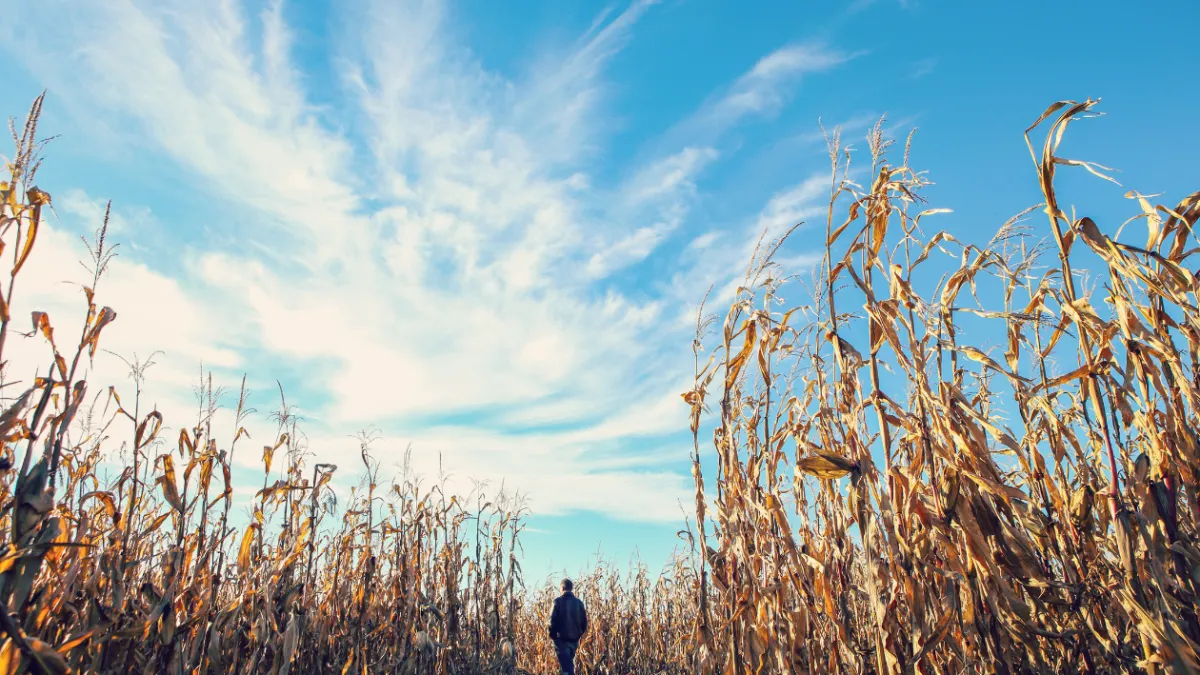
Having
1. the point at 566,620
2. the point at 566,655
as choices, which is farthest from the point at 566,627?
the point at 566,655

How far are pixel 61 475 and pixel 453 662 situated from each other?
350 centimetres

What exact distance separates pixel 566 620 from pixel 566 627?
0.09m

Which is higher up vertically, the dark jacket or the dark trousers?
the dark jacket

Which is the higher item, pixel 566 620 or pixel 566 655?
pixel 566 620

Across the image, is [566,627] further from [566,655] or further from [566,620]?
[566,655]

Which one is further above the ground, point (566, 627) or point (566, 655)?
point (566, 627)

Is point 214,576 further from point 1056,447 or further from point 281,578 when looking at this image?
point 1056,447

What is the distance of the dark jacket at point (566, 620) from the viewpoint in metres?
8.87

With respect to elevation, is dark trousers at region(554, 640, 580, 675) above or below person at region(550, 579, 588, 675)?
below

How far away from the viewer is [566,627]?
8875 millimetres

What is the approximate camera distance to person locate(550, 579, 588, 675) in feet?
29.1

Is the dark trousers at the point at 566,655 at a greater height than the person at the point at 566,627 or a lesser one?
lesser

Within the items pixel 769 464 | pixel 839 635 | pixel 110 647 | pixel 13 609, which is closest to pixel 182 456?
pixel 110 647

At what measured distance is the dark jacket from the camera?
8.87 metres
